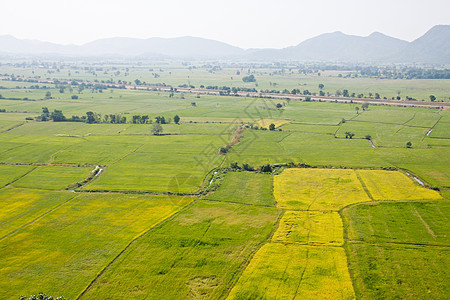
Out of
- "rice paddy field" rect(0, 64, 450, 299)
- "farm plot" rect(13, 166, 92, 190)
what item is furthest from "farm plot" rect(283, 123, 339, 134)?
"farm plot" rect(13, 166, 92, 190)

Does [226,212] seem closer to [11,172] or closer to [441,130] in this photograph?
[11,172]

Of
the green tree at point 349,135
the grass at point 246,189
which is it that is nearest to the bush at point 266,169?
the grass at point 246,189

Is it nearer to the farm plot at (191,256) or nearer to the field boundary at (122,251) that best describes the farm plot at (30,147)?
the field boundary at (122,251)

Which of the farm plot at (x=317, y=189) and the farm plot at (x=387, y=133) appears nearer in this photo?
the farm plot at (x=317, y=189)

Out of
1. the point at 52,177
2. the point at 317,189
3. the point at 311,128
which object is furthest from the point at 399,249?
the point at 311,128

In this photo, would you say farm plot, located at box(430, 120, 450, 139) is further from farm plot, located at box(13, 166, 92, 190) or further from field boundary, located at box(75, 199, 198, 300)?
farm plot, located at box(13, 166, 92, 190)
